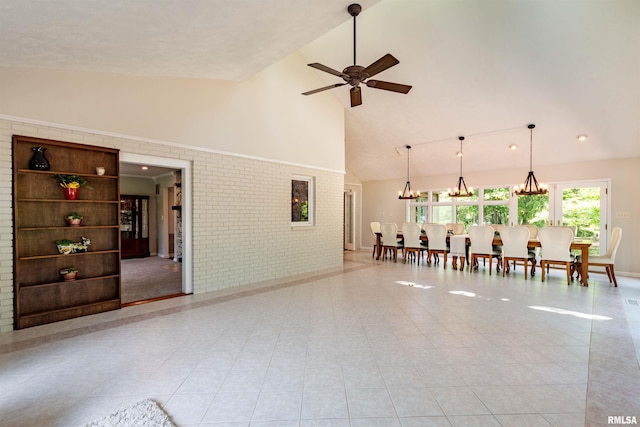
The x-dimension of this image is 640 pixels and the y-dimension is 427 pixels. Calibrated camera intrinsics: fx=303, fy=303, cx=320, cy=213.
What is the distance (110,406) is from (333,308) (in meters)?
2.57

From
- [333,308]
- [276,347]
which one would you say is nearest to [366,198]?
[333,308]

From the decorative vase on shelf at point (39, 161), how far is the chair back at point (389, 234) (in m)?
6.91

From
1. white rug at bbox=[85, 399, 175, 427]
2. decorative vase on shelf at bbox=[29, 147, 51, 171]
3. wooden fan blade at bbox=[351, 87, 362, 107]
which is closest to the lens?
white rug at bbox=[85, 399, 175, 427]

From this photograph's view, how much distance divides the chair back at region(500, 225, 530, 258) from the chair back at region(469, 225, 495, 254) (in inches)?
10.7

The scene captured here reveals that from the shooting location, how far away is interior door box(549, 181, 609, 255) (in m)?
6.85

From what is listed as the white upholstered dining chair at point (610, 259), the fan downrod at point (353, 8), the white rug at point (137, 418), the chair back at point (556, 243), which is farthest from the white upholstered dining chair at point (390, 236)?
the white rug at point (137, 418)

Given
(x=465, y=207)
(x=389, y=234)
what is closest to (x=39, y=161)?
(x=389, y=234)

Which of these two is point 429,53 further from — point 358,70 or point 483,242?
point 483,242

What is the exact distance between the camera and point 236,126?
514 centimetres

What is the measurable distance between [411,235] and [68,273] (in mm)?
6764

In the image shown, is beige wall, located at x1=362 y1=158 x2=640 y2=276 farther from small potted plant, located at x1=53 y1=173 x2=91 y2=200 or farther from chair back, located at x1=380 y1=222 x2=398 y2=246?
small potted plant, located at x1=53 y1=173 x2=91 y2=200

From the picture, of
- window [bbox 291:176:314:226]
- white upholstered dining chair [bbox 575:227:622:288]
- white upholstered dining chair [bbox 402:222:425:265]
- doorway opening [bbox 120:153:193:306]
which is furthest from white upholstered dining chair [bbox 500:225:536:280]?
doorway opening [bbox 120:153:193:306]

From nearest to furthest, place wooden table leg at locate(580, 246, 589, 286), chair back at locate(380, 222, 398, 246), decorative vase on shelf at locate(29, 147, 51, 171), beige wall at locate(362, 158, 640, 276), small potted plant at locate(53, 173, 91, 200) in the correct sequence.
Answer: decorative vase on shelf at locate(29, 147, 51, 171), small potted plant at locate(53, 173, 91, 200), wooden table leg at locate(580, 246, 589, 286), beige wall at locate(362, 158, 640, 276), chair back at locate(380, 222, 398, 246)

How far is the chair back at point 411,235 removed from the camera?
767cm
